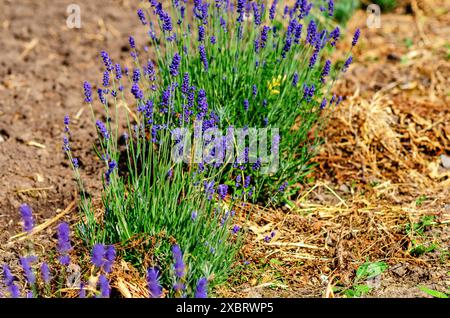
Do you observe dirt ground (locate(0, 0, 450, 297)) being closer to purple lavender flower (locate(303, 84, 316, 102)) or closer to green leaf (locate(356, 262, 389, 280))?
green leaf (locate(356, 262, 389, 280))

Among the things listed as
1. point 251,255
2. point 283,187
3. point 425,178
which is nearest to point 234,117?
point 283,187

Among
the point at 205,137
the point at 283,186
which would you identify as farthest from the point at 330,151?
the point at 205,137

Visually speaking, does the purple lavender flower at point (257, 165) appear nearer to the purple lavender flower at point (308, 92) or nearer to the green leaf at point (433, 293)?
the purple lavender flower at point (308, 92)

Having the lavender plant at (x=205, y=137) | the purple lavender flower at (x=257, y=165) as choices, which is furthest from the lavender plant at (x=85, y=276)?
the purple lavender flower at (x=257, y=165)

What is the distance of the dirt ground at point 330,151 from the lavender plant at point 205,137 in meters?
0.23

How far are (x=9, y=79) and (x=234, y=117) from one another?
2367 mm

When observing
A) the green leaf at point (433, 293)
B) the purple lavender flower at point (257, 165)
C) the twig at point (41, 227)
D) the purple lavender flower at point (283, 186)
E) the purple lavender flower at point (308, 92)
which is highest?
the purple lavender flower at point (308, 92)

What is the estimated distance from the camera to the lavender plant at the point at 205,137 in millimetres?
2672

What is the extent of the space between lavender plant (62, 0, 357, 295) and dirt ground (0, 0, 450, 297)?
23 centimetres

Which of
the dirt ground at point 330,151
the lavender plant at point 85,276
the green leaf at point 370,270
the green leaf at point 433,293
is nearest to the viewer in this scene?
the lavender plant at point 85,276

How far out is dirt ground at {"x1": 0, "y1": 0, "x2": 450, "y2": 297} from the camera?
2.96 meters

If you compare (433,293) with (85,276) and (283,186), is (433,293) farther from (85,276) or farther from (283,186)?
(85,276)

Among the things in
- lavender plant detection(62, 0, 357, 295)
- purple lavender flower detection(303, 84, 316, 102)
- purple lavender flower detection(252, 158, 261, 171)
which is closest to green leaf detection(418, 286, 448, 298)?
lavender plant detection(62, 0, 357, 295)
